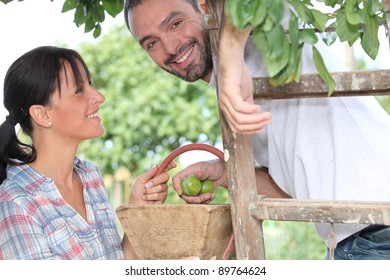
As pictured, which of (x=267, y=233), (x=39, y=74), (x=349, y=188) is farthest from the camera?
(x=267, y=233)

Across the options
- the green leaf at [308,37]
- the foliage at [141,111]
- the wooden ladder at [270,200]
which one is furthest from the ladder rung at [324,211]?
the foliage at [141,111]

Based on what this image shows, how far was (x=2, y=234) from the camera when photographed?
2.47m

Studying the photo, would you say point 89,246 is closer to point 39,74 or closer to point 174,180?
point 174,180

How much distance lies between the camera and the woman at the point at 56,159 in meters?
2.54

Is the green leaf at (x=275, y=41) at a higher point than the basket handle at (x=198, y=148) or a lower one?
higher

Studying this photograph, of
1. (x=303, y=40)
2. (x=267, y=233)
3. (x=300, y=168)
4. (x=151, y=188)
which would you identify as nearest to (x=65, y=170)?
(x=151, y=188)

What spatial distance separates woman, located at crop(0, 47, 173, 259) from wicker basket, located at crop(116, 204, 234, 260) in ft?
1.47

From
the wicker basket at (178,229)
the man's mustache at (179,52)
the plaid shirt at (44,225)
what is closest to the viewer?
the wicker basket at (178,229)

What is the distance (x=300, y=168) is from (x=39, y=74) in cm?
119

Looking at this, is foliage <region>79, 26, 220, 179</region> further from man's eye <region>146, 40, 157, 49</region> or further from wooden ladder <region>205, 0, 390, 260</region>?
wooden ladder <region>205, 0, 390, 260</region>

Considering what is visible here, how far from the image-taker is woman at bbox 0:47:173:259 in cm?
254

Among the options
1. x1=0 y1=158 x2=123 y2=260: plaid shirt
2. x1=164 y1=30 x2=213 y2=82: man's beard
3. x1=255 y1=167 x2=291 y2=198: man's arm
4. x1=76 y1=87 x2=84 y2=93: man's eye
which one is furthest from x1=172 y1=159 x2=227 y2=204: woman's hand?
x1=76 y1=87 x2=84 y2=93: man's eye

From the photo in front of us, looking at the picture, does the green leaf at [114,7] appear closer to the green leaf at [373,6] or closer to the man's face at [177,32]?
the man's face at [177,32]

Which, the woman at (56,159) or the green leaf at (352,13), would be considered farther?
the woman at (56,159)
